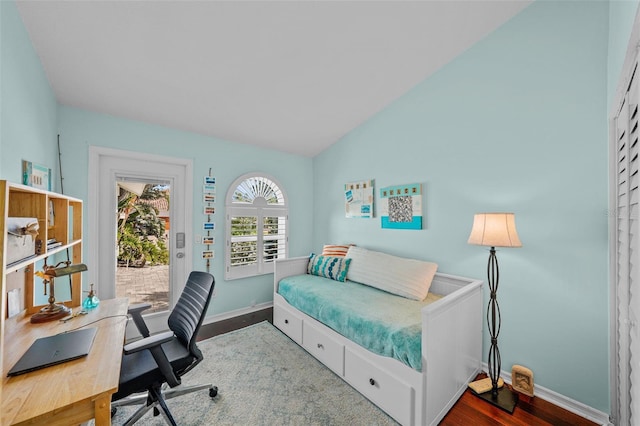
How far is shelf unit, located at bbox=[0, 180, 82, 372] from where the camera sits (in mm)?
932

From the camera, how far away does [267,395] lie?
193 centimetres

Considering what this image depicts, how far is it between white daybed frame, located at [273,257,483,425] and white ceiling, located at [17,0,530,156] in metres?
2.00

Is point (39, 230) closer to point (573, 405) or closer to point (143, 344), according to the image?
point (143, 344)

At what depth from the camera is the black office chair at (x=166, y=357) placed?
4.73ft

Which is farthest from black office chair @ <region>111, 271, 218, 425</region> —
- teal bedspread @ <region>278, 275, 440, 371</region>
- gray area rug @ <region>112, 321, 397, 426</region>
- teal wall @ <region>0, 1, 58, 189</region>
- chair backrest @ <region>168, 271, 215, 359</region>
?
teal wall @ <region>0, 1, 58, 189</region>

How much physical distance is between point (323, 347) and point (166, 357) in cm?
126

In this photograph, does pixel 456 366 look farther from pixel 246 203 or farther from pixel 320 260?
pixel 246 203

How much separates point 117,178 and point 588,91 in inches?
157

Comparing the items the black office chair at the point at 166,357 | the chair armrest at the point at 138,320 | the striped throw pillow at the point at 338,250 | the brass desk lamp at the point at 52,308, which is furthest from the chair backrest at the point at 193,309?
the striped throw pillow at the point at 338,250

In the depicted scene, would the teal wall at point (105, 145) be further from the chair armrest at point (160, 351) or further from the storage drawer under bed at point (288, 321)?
the chair armrest at point (160, 351)

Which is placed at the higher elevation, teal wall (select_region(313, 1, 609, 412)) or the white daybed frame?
teal wall (select_region(313, 1, 609, 412))

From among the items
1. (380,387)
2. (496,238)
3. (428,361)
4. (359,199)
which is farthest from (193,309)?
(359,199)

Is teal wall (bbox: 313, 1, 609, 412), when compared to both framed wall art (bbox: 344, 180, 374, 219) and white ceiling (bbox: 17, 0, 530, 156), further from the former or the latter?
framed wall art (bbox: 344, 180, 374, 219)

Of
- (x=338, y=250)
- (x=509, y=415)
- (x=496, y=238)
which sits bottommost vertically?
(x=509, y=415)
